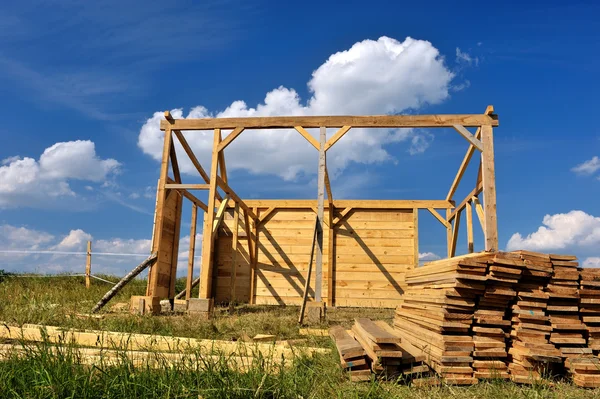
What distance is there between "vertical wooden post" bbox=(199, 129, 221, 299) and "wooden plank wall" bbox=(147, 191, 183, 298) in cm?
109

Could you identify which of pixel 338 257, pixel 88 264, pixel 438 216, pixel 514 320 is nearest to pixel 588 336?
pixel 514 320

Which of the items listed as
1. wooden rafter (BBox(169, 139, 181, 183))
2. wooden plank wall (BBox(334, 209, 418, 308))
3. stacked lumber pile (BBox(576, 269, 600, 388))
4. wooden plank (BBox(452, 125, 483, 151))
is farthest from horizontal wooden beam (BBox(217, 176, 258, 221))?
stacked lumber pile (BBox(576, 269, 600, 388))

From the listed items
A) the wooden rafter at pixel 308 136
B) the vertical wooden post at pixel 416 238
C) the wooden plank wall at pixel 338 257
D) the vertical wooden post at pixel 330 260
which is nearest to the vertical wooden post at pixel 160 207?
the wooden rafter at pixel 308 136

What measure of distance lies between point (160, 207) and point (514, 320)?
7.62m

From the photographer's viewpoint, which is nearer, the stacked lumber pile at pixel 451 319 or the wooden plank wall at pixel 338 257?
the stacked lumber pile at pixel 451 319

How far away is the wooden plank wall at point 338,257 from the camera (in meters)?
14.8

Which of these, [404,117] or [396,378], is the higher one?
[404,117]

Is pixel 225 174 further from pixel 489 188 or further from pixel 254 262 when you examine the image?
pixel 489 188

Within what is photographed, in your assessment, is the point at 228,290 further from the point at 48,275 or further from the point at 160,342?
the point at 160,342

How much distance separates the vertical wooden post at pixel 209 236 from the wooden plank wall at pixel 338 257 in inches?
180

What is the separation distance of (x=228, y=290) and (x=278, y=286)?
1534 mm

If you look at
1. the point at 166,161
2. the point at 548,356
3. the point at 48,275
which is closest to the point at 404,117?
the point at 166,161

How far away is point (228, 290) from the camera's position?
15.1 metres

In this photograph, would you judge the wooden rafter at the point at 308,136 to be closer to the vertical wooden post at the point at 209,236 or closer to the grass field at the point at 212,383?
the vertical wooden post at the point at 209,236
